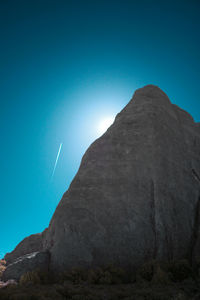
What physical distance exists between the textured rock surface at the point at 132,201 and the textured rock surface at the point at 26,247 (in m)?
8.99

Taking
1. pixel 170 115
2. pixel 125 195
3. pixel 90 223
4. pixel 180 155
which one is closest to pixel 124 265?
pixel 90 223

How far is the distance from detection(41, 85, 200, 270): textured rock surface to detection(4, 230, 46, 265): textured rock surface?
8988 mm

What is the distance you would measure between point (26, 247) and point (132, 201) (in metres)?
15.2

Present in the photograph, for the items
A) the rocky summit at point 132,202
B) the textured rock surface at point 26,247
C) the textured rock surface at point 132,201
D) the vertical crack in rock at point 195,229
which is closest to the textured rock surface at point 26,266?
the rocky summit at point 132,202

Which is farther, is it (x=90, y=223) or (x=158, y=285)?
(x=90, y=223)

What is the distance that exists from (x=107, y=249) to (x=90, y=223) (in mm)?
2079

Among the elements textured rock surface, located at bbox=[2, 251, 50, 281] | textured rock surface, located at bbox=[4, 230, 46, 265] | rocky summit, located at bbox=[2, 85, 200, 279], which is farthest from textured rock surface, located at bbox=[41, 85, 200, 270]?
textured rock surface, located at bbox=[4, 230, 46, 265]

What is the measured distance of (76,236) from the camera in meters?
14.2

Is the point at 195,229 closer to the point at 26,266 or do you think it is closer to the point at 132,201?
the point at 132,201

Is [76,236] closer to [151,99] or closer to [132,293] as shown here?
[132,293]

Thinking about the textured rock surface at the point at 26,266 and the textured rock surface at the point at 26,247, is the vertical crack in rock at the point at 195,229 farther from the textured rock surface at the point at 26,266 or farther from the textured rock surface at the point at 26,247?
the textured rock surface at the point at 26,247

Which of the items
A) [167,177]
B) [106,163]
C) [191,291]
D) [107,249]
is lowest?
[191,291]

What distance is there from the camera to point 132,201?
54.1 ft

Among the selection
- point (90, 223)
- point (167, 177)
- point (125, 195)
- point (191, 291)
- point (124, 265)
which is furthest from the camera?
point (167, 177)
